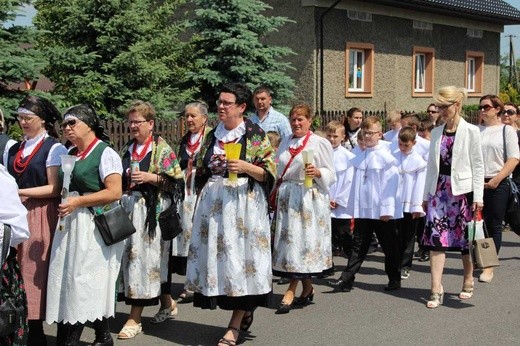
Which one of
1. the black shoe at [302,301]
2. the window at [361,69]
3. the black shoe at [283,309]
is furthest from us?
the window at [361,69]

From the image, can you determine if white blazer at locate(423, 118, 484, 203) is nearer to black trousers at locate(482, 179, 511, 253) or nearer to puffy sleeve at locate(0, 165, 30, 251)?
black trousers at locate(482, 179, 511, 253)

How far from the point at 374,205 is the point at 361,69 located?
1785 centimetres

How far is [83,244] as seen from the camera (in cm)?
595

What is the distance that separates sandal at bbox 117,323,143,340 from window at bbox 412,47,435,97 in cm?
2293

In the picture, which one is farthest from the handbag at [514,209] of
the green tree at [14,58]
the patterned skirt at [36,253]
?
the green tree at [14,58]

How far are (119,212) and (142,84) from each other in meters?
11.7

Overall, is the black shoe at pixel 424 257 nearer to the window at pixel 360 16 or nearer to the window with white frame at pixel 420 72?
the window at pixel 360 16

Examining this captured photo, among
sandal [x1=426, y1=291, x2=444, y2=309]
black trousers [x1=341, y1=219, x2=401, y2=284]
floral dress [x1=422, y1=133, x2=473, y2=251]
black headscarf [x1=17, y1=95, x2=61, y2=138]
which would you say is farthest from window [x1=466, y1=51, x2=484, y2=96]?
black headscarf [x1=17, y1=95, x2=61, y2=138]

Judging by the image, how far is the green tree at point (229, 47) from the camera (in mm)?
18312

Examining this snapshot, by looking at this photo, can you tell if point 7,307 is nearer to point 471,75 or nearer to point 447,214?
point 447,214

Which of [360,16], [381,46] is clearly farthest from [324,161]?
[381,46]

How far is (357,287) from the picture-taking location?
9.06 metres

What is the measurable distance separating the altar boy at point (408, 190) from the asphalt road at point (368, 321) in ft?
1.75

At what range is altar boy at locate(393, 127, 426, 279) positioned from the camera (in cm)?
966
